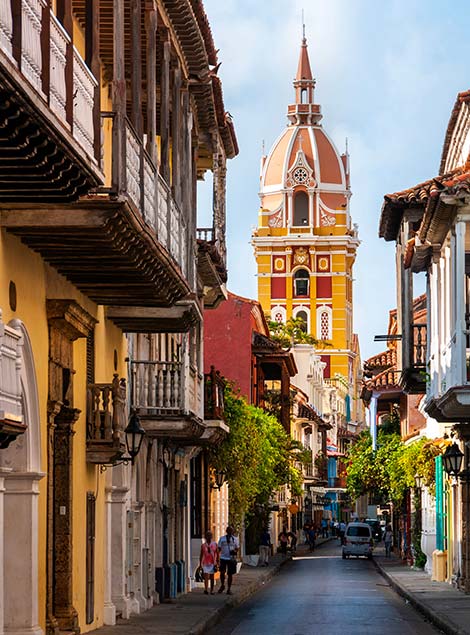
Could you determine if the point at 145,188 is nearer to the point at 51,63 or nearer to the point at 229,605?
the point at 51,63

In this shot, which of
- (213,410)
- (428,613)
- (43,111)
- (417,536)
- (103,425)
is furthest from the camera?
(417,536)

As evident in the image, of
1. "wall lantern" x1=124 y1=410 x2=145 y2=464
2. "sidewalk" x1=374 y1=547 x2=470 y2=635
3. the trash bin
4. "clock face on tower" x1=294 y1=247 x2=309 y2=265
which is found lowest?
"sidewalk" x1=374 y1=547 x2=470 y2=635

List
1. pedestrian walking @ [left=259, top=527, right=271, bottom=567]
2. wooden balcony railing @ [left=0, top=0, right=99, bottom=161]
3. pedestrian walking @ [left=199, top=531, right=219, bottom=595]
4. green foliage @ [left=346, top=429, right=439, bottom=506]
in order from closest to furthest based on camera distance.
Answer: wooden balcony railing @ [left=0, top=0, right=99, bottom=161]
pedestrian walking @ [left=199, top=531, right=219, bottom=595]
green foliage @ [left=346, top=429, right=439, bottom=506]
pedestrian walking @ [left=259, top=527, right=271, bottom=567]

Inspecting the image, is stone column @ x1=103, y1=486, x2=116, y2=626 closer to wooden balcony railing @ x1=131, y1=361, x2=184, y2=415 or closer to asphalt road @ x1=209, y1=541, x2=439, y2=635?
asphalt road @ x1=209, y1=541, x2=439, y2=635

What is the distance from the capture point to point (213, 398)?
3519 centimetres

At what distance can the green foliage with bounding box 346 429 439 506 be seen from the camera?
41969 millimetres

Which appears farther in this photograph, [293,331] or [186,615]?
[293,331]

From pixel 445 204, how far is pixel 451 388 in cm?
281

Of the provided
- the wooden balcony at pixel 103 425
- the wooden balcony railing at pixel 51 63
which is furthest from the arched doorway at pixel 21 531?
the wooden balcony at pixel 103 425

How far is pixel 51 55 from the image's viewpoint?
12508 mm

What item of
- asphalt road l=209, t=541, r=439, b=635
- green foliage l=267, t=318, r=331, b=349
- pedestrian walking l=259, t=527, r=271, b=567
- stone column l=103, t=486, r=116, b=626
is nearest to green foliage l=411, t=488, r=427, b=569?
asphalt road l=209, t=541, r=439, b=635

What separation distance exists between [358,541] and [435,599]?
36.9 metres

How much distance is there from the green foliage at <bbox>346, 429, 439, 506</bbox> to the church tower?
70055mm

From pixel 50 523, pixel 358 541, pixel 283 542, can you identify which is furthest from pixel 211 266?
pixel 283 542
